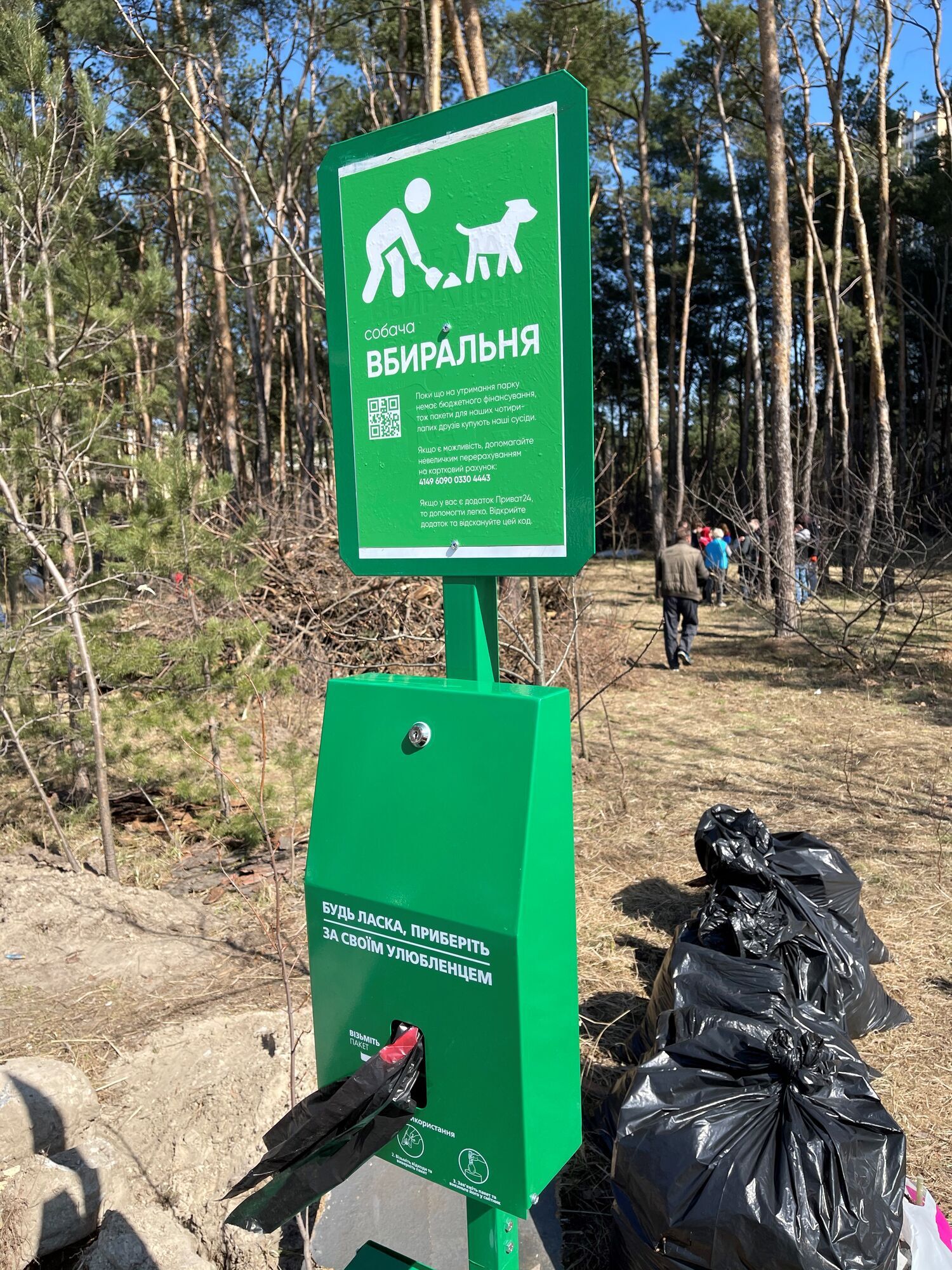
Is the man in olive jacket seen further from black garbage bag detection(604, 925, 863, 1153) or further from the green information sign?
the green information sign

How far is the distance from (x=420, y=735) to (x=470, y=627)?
0.88 ft

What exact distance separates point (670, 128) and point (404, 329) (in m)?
26.3

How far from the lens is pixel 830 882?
354 centimetres

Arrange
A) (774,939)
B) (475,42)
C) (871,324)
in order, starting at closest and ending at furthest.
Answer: (774,939)
(475,42)
(871,324)

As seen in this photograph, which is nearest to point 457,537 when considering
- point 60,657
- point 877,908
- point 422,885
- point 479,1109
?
point 422,885

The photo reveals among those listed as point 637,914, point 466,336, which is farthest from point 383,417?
point 637,914

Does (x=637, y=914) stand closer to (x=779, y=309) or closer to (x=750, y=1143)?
(x=750, y=1143)

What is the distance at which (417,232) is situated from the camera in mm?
1624

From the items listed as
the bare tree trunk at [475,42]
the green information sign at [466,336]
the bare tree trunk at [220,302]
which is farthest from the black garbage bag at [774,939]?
the bare tree trunk at [220,302]

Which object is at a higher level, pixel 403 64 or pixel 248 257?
pixel 403 64

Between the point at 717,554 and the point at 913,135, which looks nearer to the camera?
the point at 717,554

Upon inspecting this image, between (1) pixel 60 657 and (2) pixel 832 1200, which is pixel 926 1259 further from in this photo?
(1) pixel 60 657

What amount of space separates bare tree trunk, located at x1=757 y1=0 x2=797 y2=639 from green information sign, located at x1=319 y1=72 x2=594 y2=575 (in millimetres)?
9545

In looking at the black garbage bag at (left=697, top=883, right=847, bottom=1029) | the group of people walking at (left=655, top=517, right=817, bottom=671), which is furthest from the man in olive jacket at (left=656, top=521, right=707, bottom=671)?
the black garbage bag at (left=697, top=883, right=847, bottom=1029)
